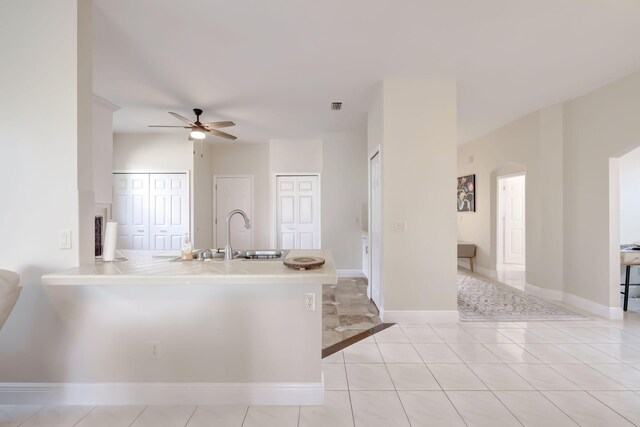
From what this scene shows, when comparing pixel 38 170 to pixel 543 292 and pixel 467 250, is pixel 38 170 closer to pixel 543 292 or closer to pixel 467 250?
pixel 543 292

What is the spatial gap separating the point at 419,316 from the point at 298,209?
340cm

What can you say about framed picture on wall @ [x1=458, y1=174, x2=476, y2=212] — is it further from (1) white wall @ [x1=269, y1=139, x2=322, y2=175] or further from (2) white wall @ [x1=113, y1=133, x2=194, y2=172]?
(2) white wall @ [x1=113, y1=133, x2=194, y2=172]

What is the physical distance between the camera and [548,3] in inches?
81.7

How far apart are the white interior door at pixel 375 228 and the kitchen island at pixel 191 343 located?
183 cm

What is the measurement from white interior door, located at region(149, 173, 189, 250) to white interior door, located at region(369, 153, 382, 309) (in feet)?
12.1

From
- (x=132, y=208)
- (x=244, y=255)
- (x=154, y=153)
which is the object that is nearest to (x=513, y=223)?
(x=244, y=255)

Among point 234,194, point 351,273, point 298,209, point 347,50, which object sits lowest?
point 351,273

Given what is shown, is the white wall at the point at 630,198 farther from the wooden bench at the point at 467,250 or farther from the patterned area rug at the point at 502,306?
the wooden bench at the point at 467,250

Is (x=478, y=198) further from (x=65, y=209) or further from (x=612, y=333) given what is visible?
(x=65, y=209)

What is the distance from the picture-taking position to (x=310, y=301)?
6.25 feet

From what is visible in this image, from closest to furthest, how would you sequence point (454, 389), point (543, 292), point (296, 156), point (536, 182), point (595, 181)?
1. point (454, 389)
2. point (595, 181)
3. point (543, 292)
4. point (536, 182)
5. point (296, 156)

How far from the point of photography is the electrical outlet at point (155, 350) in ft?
6.32

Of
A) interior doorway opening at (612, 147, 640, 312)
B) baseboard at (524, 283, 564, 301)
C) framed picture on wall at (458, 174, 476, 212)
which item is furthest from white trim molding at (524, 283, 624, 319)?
framed picture on wall at (458, 174, 476, 212)

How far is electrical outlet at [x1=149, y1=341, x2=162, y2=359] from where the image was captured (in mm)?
1926
